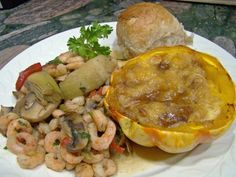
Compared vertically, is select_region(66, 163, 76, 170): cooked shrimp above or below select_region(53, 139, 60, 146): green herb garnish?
below

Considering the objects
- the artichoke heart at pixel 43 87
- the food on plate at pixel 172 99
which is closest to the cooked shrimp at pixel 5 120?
the artichoke heart at pixel 43 87

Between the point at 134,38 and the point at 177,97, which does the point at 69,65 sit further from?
the point at 177,97

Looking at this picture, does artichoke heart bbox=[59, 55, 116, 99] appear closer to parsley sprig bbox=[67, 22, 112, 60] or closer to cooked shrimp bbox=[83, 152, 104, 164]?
parsley sprig bbox=[67, 22, 112, 60]

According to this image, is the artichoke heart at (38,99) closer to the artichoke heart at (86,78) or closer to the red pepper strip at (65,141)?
the artichoke heart at (86,78)

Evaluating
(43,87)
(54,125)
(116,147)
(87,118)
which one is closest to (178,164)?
(116,147)

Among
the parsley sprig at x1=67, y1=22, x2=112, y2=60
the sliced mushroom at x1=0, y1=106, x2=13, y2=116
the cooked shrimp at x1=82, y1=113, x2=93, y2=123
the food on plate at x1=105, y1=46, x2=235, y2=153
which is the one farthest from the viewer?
the parsley sprig at x1=67, y1=22, x2=112, y2=60

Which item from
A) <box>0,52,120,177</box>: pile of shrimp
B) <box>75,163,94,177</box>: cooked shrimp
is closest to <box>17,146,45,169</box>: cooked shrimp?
<box>0,52,120,177</box>: pile of shrimp

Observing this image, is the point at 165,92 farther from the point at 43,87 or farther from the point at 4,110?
the point at 4,110
